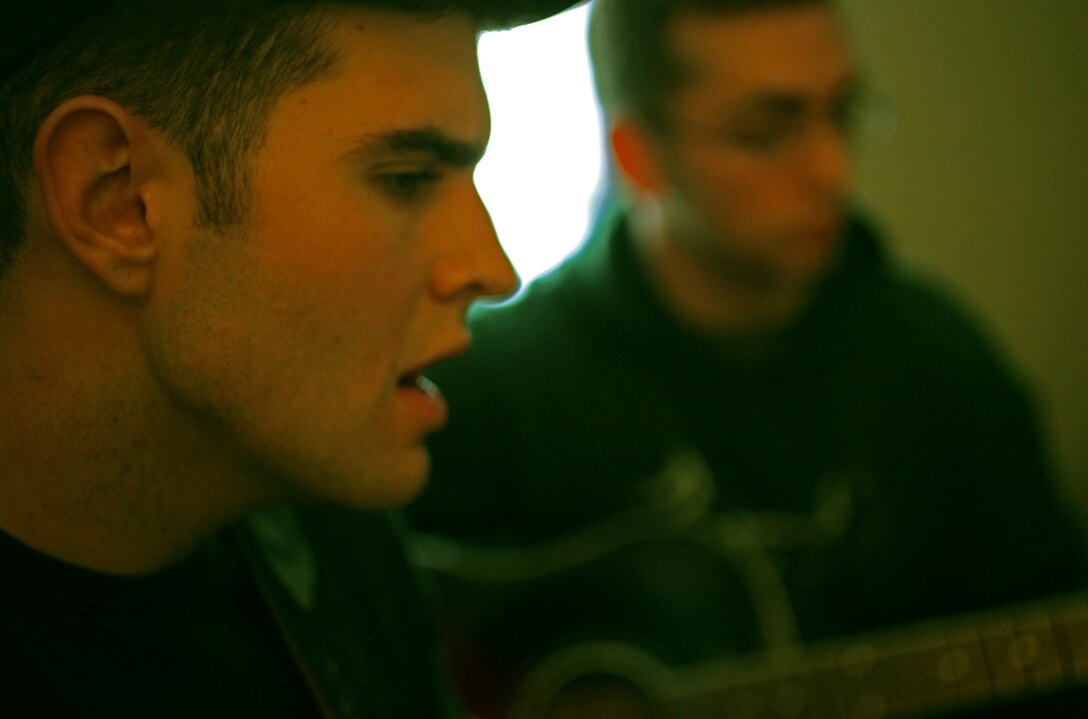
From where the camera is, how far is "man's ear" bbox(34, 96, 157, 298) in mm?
683

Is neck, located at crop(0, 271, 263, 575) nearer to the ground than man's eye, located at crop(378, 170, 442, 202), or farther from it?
nearer to the ground

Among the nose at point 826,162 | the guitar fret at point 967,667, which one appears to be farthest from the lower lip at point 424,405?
the nose at point 826,162

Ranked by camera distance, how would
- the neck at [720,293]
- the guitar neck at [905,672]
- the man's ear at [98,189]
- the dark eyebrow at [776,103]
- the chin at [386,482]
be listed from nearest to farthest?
the man's ear at [98,189] → the chin at [386,482] → the guitar neck at [905,672] → the dark eyebrow at [776,103] → the neck at [720,293]

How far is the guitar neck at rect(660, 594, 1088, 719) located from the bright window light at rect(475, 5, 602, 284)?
0.73 meters

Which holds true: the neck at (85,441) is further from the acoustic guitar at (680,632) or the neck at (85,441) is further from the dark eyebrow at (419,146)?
the acoustic guitar at (680,632)

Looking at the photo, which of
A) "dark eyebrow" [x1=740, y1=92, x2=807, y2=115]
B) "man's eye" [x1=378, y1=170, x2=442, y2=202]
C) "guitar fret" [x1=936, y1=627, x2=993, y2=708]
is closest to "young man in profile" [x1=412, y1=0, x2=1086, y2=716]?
"dark eyebrow" [x1=740, y1=92, x2=807, y2=115]

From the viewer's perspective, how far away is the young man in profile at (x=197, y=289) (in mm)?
692

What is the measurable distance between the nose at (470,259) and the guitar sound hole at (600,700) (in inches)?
31.7

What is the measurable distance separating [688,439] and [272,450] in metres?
0.92

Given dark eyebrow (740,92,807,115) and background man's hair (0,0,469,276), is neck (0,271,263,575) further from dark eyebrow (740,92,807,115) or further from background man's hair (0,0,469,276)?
dark eyebrow (740,92,807,115)

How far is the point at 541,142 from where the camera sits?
1.81 meters

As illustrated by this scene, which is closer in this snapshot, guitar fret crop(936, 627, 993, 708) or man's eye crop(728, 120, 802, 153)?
guitar fret crop(936, 627, 993, 708)

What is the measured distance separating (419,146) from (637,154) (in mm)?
1100

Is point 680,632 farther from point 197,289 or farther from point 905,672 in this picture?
point 197,289
